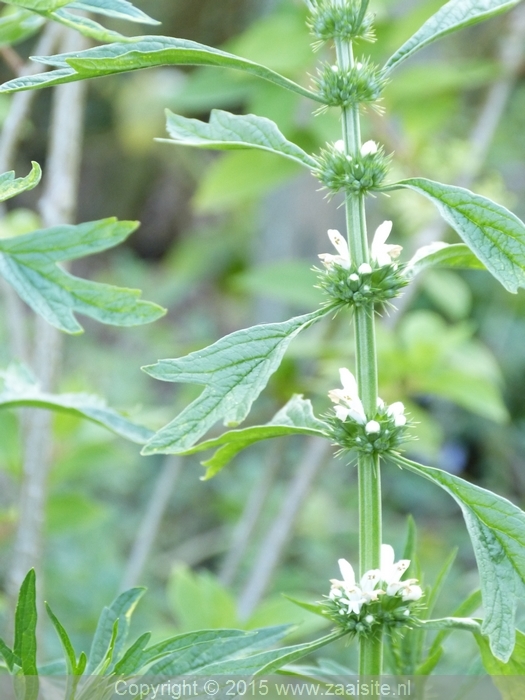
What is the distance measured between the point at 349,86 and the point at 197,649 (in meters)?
0.30

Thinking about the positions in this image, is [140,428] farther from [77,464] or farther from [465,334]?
[465,334]

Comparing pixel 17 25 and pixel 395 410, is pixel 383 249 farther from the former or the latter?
pixel 17 25

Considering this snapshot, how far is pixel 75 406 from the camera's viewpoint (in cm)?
50

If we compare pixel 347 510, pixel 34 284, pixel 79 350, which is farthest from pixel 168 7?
pixel 34 284

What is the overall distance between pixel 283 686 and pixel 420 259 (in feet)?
0.94

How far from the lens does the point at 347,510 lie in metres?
1.72

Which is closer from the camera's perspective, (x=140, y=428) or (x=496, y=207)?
(x=496, y=207)

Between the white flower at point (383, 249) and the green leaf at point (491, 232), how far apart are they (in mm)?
40

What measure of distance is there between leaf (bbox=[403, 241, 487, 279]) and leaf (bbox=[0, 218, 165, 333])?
14 centimetres

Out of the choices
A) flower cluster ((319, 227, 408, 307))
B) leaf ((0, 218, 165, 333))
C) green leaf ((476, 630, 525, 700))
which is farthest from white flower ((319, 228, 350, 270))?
green leaf ((476, 630, 525, 700))

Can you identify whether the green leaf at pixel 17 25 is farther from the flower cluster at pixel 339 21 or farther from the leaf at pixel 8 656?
the leaf at pixel 8 656

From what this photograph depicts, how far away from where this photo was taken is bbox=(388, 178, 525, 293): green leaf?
36cm

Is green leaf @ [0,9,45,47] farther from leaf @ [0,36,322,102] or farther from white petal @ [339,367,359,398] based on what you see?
white petal @ [339,367,359,398]

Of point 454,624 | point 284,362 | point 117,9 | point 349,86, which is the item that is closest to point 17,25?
point 117,9
